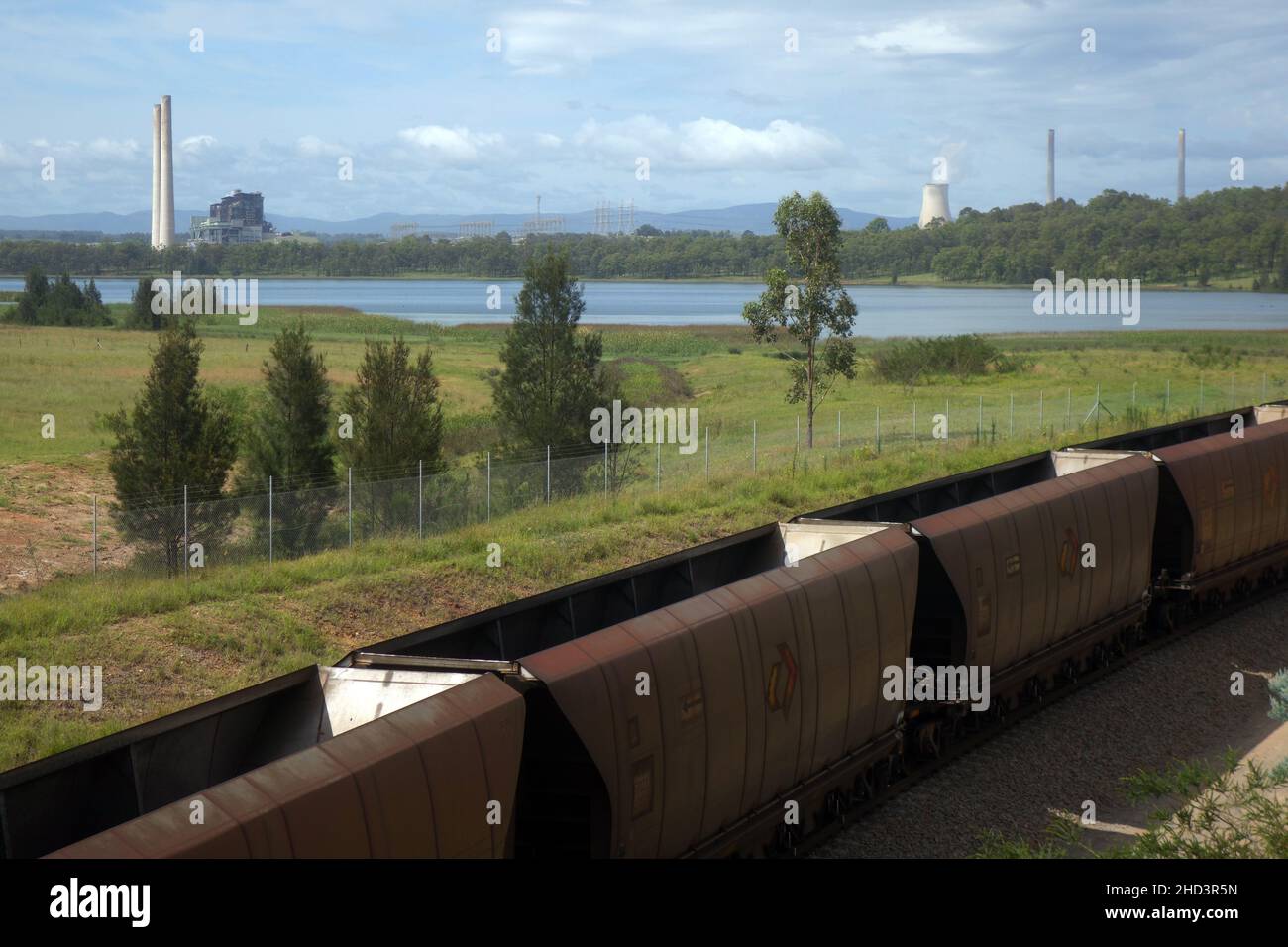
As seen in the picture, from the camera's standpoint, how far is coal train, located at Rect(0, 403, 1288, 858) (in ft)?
25.0

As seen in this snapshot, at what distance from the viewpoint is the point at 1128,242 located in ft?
631

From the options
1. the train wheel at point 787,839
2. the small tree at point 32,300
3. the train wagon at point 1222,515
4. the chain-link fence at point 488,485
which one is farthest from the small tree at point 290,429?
the small tree at point 32,300

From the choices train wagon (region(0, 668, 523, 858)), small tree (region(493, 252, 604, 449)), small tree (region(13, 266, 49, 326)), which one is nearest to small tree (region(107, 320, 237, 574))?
small tree (region(493, 252, 604, 449))

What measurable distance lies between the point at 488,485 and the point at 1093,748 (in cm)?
1515

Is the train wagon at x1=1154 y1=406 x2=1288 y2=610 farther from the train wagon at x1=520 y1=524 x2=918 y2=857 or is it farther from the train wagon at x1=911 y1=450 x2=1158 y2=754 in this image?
the train wagon at x1=520 y1=524 x2=918 y2=857

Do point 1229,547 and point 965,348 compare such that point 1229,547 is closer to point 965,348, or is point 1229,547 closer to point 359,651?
point 359,651

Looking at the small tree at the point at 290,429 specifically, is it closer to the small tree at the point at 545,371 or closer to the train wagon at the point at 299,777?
the small tree at the point at 545,371

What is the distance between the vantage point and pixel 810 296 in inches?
1668

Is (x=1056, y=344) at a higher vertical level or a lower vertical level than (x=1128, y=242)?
lower

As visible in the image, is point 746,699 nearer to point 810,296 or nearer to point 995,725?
point 995,725

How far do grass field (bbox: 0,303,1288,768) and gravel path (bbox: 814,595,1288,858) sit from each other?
1042 centimetres
